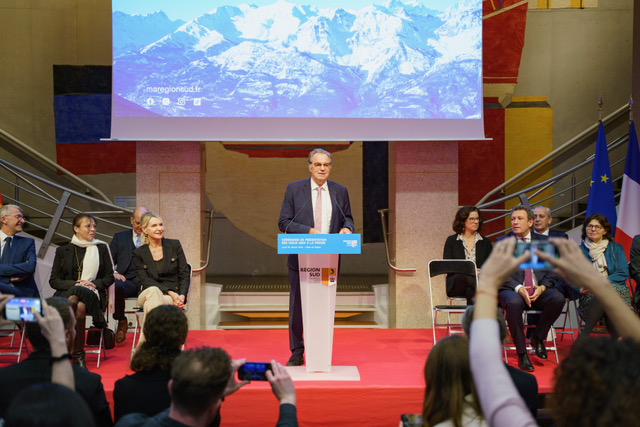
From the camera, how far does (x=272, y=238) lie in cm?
921

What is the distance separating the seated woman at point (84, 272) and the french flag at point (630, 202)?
4.44 meters

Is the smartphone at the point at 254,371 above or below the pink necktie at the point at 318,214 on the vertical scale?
below

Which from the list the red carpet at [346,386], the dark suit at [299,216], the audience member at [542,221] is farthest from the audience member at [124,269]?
the audience member at [542,221]

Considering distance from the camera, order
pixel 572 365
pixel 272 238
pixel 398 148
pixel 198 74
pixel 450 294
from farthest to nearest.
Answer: pixel 272 238, pixel 398 148, pixel 198 74, pixel 450 294, pixel 572 365

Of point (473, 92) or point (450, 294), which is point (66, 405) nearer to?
point (450, 294)

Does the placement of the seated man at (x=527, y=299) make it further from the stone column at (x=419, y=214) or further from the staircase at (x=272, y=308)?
Answer: the staircase at (x=272, y=308)

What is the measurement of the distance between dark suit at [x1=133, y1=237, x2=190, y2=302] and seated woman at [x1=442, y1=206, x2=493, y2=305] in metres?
2.10

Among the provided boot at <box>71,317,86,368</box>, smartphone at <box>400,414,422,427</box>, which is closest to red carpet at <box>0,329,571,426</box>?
boot at <box>71,317,86,368</box>

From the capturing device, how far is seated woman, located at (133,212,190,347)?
491 cm

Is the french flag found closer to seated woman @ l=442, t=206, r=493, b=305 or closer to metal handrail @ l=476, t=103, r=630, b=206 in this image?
metal handrail @ l=476, t=103, r=630, b=206

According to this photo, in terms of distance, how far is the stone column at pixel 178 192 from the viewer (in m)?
6.32

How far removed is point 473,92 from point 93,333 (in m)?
3.90

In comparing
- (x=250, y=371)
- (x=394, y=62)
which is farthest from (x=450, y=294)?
(x=250, y=371)

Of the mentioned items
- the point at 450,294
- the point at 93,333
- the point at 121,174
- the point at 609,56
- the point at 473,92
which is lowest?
the point at 93,333
